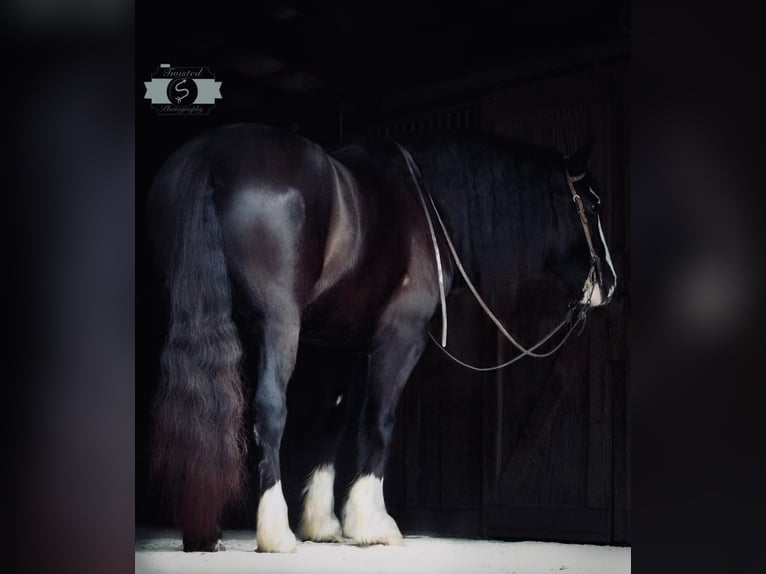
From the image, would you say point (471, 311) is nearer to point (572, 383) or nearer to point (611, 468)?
point (572, 383)

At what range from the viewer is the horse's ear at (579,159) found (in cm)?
322

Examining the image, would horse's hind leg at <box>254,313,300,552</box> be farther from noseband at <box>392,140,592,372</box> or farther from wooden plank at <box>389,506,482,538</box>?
noseband at <box>392,140,592,372</box>

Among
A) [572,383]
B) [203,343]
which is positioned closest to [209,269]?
[203,343]

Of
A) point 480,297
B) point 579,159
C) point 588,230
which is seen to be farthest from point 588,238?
point 480,297

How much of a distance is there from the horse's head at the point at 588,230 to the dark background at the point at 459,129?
0.04 metres

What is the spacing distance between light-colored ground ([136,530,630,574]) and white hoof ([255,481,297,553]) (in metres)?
0.03

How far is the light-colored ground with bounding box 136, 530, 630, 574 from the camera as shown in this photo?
3.16 metres

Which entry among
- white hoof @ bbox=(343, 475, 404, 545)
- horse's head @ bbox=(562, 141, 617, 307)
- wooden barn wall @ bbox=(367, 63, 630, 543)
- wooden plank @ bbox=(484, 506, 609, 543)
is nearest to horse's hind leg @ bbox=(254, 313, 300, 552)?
white hoof @ bbox=(343, 475, 404, 545)

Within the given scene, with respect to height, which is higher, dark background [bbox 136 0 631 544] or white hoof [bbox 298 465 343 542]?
dark background [bbox 136 0 631 544]

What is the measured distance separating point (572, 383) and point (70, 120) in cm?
198

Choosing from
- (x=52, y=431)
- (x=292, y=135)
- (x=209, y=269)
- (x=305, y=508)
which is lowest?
(x=305, y=508)

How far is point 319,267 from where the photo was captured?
3.24 meters

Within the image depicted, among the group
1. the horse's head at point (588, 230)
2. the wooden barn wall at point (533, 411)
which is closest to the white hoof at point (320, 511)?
the wooden barn wall at point (533, 411)

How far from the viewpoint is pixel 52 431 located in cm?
327
